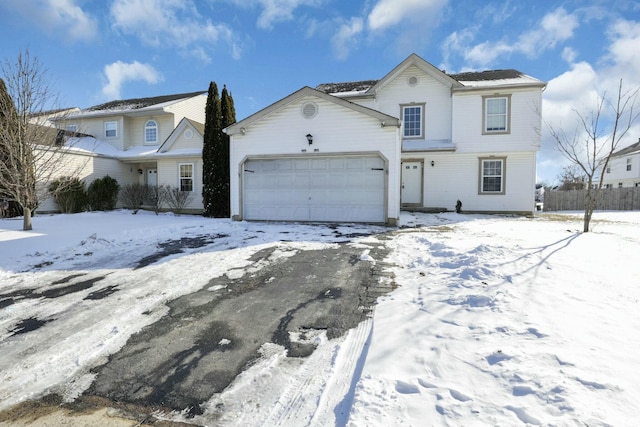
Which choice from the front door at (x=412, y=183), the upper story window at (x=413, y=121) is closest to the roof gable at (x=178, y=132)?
the upper story window at (x=413, y=121)

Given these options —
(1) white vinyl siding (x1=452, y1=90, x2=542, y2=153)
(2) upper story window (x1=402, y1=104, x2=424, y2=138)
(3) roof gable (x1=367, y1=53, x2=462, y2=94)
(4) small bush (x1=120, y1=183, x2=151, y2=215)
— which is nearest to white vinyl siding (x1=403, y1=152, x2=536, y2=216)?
(1) white vinyl siding (x1=452, y1=90, x2=542, y2=153)

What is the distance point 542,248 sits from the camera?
21.7 feet

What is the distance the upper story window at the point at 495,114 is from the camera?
1544 cm

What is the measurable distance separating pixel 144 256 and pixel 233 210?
568cm

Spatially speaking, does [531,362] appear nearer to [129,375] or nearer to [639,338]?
[639,338]

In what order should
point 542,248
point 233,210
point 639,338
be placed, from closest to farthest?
1. point 639,338
2. point 542,248
3. point 233,210

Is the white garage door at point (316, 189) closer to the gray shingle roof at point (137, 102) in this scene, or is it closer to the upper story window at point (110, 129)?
the gray shingle roof at point (137, 102)

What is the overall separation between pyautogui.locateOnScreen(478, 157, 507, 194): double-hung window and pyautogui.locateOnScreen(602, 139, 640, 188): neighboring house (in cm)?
2167

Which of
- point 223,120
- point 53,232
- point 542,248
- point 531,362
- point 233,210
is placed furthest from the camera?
point 223,120

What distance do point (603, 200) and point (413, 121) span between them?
15.0 m

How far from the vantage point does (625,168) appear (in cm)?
3231

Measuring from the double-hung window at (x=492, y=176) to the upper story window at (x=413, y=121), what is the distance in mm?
3251

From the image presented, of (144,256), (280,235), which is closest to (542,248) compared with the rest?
(280,235)

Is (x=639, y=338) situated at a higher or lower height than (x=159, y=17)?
lower
